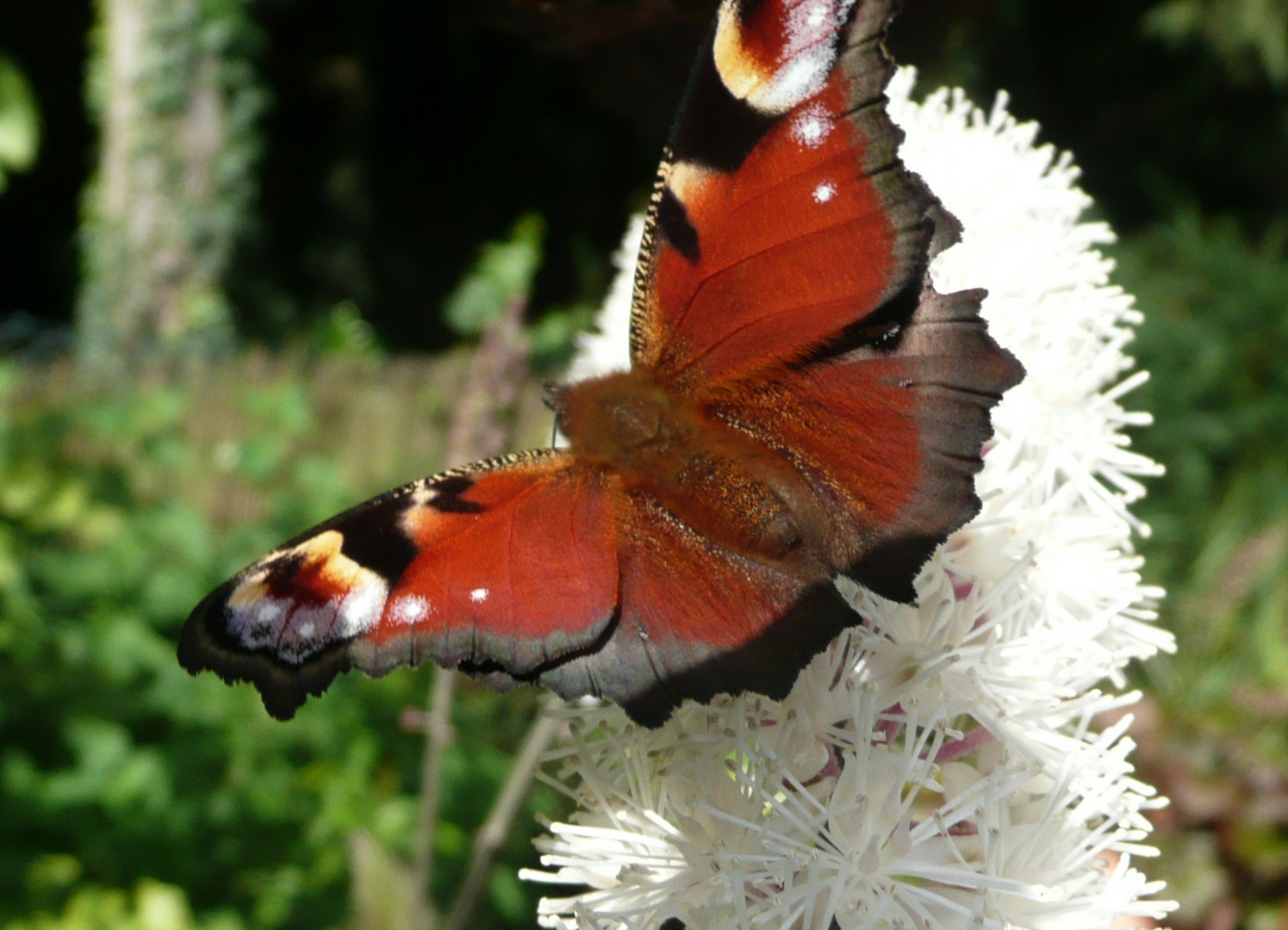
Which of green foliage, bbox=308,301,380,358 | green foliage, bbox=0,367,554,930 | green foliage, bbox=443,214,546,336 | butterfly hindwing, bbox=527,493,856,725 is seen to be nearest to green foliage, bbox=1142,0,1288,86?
green foliage, bbox=443,214,546,336

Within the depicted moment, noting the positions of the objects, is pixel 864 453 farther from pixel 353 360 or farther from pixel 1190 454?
pixel 353 360

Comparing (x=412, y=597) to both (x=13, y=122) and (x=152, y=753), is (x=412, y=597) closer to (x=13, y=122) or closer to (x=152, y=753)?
(x=152, y=753)

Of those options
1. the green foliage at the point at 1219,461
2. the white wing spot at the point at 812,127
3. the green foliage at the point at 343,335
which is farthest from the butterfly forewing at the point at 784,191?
the green foliage at the point at 343,335

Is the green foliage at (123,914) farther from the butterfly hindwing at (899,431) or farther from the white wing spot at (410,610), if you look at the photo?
the butterfly hindwing at (899,431)

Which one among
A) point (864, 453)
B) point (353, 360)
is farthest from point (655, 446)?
point (353, 360)

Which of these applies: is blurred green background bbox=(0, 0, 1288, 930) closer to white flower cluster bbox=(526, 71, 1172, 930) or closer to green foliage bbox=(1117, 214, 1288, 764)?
green foliage bbox=(1117, 214, 1288, 764)

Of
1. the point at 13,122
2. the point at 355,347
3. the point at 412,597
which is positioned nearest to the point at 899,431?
the point at 412,597
